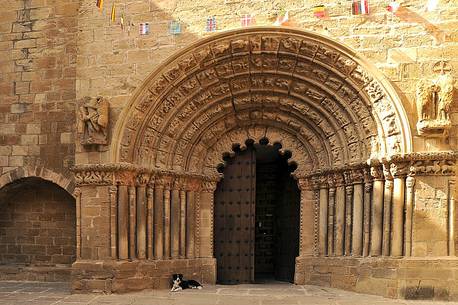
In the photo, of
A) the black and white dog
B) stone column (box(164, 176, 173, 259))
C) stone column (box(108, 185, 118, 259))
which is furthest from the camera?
stone column (box(164, 176, 173, 259))

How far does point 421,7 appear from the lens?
6.55m

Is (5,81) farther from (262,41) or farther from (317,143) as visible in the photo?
(317,143)

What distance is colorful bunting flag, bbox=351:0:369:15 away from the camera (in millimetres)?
6691

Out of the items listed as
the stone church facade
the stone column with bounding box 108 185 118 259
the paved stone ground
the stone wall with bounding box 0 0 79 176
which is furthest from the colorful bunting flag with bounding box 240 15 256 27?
the paved stone ground

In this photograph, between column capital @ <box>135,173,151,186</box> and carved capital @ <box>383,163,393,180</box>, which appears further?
column capital @ <box>135,173,151,186</box>

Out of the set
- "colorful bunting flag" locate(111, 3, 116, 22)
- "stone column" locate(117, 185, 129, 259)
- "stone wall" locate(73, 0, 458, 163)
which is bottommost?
"stone column" locate(117, 185, 129, 259)

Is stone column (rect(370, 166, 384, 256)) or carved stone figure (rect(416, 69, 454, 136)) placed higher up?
carved stone figure (rect(416, 69, 454, 136))

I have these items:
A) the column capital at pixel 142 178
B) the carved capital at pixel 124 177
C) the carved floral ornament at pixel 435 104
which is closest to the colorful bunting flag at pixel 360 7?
the carved floral ornament at pixel 435 104

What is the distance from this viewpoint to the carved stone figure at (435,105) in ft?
20.4

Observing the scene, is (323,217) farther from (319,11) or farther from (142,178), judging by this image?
(319,11)

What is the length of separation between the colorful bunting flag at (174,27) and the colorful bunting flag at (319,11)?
207 centimetres

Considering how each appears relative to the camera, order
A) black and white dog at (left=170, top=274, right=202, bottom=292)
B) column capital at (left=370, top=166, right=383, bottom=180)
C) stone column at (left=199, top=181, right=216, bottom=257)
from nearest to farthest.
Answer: column capital at (left=370, top=166, right=383, bottom=180) → black and white dog at (left=170, top=274, right=202, bottom=292) → stone column at (left=199, top=181, right=216, bottom=257)

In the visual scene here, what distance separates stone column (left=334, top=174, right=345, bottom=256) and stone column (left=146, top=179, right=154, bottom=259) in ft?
9.54

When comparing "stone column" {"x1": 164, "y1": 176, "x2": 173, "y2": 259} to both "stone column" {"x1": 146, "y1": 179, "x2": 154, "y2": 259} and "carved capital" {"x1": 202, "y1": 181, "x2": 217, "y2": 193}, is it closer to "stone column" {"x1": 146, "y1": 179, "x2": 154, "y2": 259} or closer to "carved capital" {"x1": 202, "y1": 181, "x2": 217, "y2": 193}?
"stone column" {"x1": 146, "y1": 179, "x2": 154, "y2": 259}
